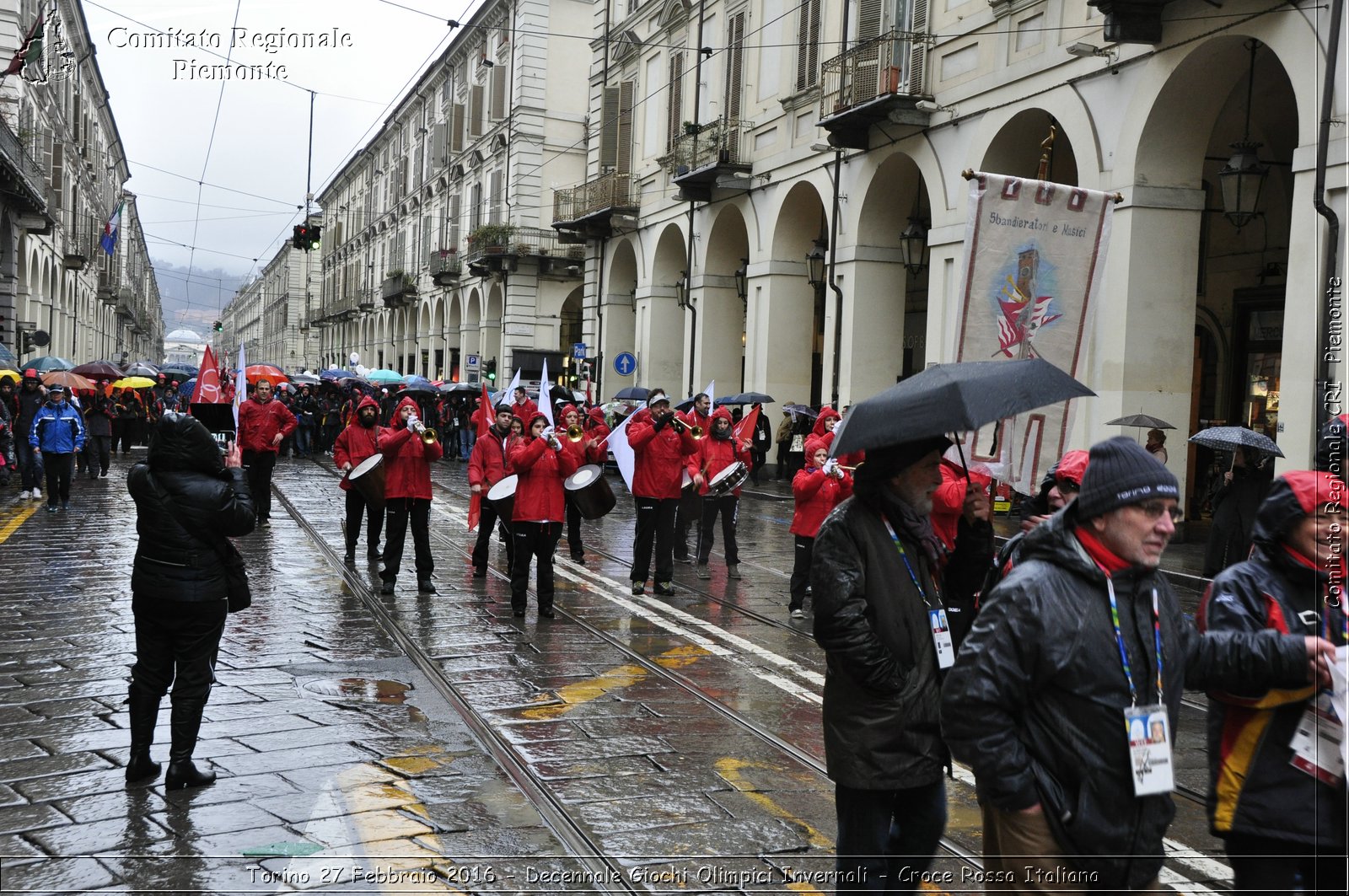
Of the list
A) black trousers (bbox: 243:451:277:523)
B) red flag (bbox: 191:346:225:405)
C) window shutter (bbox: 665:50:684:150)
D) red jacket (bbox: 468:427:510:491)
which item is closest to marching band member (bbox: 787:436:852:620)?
red jacket (bbox: 468:427:510:491)

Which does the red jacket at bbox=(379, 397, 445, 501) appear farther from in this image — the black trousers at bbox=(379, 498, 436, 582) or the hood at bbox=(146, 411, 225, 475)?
the hood at bbox=(146, 411, 225, 475)

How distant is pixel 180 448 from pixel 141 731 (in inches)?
48.0

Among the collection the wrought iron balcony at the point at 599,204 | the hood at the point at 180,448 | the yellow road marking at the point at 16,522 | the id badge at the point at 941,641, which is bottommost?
the yellow road marking at the point at 16,522

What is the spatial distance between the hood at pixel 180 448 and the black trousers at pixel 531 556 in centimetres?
425

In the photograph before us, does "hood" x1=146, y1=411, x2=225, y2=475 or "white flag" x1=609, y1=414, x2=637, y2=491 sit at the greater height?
"hood" x1=146, y1=411, x2=225, y2=475

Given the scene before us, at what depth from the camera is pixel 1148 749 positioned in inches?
110

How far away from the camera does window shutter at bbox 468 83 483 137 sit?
43031 millimetres

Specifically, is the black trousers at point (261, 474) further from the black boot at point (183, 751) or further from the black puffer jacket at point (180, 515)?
the black boot at point (183, 751)

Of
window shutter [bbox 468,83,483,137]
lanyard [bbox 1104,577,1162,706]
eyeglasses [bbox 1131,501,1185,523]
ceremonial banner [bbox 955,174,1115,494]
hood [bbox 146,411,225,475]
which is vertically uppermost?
window shutter [bbox 468,83,483,137]

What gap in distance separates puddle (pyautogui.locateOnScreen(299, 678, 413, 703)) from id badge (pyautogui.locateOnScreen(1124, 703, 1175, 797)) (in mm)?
4736

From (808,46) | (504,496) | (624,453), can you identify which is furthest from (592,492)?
(808,46)

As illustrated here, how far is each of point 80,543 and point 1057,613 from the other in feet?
39.4

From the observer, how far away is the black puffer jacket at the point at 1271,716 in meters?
3.06

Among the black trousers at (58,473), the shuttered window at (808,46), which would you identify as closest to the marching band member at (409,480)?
the black trousers at (58,473)
